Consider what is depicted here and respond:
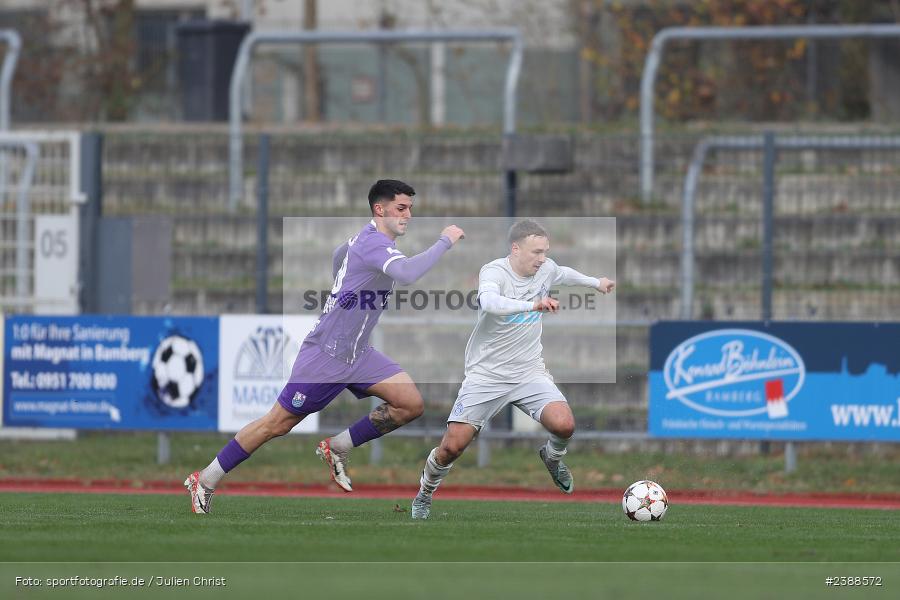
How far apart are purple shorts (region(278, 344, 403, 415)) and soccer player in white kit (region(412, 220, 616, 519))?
0.73 m

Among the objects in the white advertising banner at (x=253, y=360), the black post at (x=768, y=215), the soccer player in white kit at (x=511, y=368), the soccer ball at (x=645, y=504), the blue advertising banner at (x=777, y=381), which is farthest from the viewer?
the black post at (x=768, y=215)

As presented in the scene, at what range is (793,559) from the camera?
31.5 feet

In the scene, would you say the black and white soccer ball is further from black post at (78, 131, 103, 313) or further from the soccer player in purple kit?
the soccer player in purple kit

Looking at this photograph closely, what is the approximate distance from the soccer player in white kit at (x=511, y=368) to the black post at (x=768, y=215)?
6094mm

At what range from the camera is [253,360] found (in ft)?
55.6

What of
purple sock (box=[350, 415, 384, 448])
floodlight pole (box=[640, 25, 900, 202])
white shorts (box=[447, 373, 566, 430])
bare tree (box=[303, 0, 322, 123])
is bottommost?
purple sock (box=[350, 415, 384, 448])

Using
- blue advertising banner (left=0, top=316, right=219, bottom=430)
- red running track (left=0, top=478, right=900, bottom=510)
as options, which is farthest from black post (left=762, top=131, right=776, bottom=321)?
blue advertising banner (left=0, top=316, right=219, bottom=430)

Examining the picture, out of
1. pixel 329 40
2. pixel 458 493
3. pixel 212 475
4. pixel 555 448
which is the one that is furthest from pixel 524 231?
pixel 329 40

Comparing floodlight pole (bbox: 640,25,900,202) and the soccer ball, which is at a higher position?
floodlight pole (bbox: 640,25,900,202)

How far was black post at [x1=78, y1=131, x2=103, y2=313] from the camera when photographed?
18.6 meters

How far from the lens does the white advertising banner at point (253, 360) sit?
55.4ft

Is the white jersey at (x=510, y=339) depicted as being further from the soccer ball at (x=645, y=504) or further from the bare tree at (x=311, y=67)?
the bare tree at (x=311, y=67)

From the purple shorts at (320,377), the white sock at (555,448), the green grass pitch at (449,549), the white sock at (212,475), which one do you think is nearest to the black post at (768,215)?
the green grass pitch at (449,549)

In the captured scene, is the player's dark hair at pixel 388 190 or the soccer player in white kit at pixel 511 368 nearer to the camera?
the soccer player in white kit at pixel 511 368
